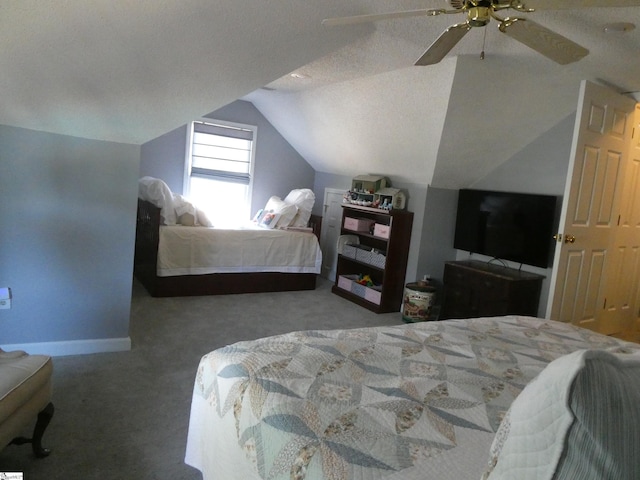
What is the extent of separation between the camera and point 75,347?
2.93 meters

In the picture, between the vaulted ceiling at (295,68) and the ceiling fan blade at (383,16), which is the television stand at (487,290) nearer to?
the vaulted ceiling at (295,68)

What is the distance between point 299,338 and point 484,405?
25.7 inches

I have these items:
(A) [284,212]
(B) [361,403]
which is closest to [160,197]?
(A) [284,212]

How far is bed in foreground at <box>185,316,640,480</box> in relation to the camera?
3.29 feet

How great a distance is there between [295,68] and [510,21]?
137cm

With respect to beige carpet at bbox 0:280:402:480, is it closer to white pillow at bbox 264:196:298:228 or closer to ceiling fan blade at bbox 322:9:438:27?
white pillow at bbox 264:196:298:228

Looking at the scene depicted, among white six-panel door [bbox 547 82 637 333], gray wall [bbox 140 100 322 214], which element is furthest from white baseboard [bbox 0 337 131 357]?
white six-panel door [bbox 547 82 637 333]

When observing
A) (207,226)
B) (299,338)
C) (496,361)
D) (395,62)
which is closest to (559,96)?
(395,62)

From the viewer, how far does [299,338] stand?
162cm

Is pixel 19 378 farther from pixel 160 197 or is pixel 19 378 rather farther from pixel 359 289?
pixel 359 289

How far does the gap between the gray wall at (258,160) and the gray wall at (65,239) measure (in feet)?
7.88

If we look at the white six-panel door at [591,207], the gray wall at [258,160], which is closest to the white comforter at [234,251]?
the gray wall at [258,160]

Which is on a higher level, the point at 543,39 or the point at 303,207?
the point at 543,39

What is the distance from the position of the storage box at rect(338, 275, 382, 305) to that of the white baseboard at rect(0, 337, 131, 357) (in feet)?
7.86
